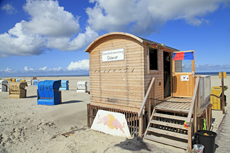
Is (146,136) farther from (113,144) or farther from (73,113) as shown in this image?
(73,113)

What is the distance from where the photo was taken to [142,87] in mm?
6828

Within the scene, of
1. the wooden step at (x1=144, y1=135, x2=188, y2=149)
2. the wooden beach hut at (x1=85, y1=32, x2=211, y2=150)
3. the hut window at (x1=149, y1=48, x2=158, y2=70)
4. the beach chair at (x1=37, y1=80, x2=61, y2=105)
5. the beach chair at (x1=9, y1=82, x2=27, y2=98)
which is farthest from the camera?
the beach chair at (x1=9, y1=82, x2=27, y2=98)

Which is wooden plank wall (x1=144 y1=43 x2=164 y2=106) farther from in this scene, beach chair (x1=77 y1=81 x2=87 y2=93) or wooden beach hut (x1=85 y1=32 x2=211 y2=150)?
beach chair (x1=77 y1=81 x2=87 y2=93)

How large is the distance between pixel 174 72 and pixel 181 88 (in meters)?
0.95

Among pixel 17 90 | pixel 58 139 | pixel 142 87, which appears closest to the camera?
pixel 58 139

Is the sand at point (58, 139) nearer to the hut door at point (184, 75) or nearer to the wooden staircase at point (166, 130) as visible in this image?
the wooden staircase at point (166, 130)

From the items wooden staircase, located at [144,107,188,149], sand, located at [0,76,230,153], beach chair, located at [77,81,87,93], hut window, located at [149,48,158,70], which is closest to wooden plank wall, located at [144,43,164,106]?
hut window, located at [149,48,158,70]

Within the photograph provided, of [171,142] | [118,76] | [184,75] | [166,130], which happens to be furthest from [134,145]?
[184,75]

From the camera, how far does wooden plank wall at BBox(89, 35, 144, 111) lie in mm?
6952

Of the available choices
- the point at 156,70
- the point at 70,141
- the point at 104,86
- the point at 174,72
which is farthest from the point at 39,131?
the point at 174,72

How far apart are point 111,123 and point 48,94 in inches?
312

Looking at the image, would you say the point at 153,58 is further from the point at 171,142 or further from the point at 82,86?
the point at 82,86

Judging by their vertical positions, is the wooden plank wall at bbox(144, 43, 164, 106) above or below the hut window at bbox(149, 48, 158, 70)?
below

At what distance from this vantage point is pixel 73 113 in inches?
413
